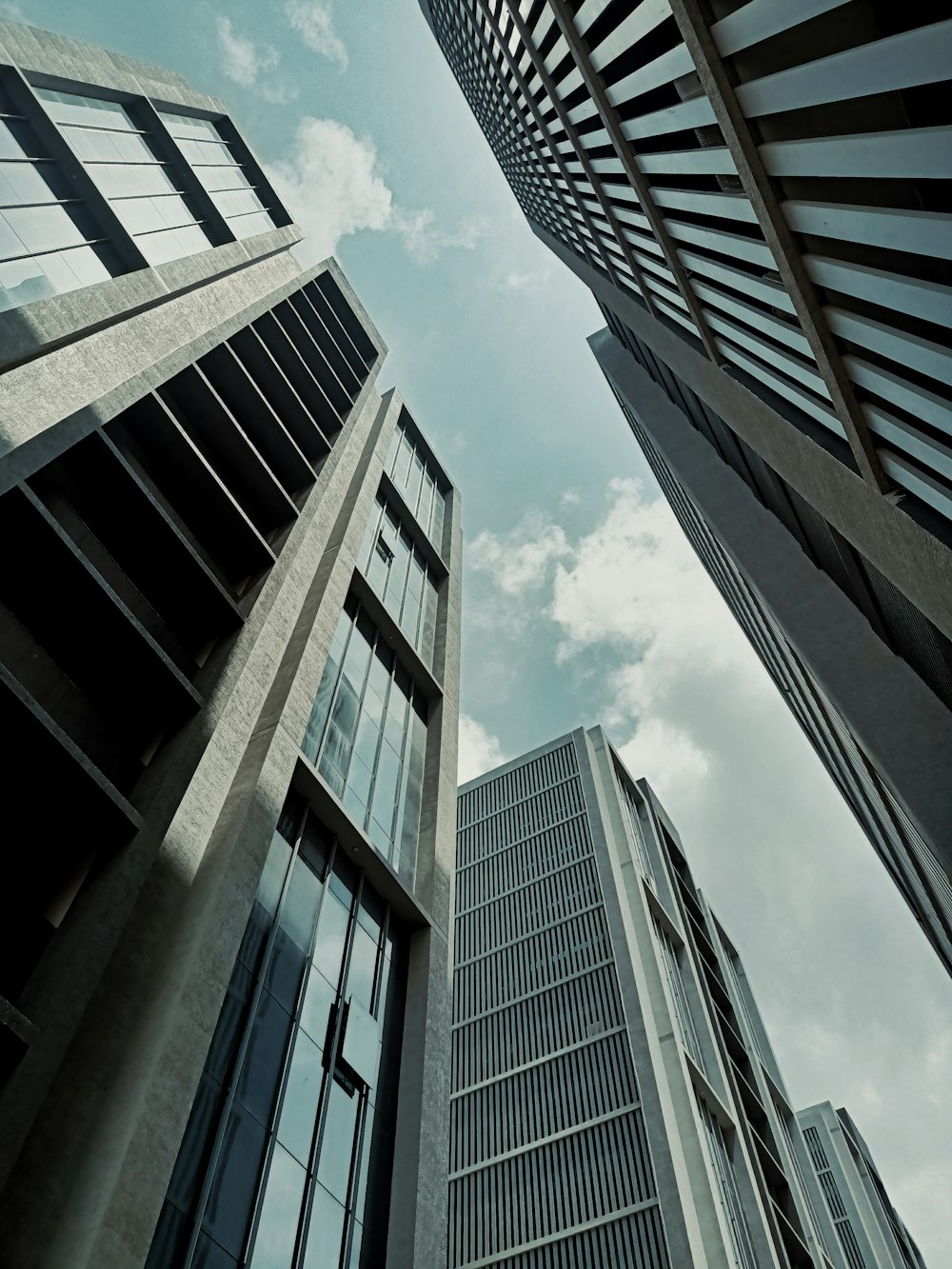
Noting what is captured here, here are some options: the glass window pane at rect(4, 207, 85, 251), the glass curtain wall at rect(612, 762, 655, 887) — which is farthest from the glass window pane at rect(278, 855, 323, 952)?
the glass curtain wall at rect(612, 762, 655, 887)

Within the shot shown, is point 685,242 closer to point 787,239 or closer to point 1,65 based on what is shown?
point 787,239

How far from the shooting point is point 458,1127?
33.8 meters

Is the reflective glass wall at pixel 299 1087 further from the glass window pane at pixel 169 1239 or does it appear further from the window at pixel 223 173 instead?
the window at pixel 223 173

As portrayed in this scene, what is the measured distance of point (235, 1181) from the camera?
33.4ft

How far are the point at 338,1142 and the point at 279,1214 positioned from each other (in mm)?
1931

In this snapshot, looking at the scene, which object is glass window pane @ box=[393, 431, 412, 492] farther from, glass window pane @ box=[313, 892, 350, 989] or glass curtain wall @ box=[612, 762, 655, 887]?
glass curtain wall @ box=[612, 762, 655, 887]

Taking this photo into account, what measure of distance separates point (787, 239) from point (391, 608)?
633 inches

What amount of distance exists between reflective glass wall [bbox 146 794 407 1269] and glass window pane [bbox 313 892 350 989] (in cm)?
3

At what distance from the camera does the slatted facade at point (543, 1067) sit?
28.8 meters

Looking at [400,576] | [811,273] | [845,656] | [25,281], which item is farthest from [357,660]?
[811,273]

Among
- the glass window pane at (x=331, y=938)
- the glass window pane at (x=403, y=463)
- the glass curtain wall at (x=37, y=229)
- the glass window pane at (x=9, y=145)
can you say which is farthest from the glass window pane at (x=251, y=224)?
the glass window pane at (x=331, y=938)

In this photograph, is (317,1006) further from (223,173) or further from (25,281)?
(223,173)

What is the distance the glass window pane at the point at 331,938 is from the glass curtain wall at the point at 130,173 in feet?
46.8

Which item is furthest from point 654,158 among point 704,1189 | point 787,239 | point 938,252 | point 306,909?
point 704,1189
